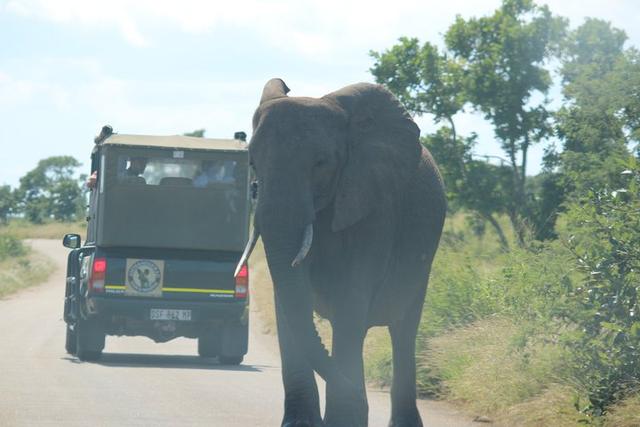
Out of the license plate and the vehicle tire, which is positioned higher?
the license plate

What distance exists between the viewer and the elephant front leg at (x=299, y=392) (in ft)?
28.5

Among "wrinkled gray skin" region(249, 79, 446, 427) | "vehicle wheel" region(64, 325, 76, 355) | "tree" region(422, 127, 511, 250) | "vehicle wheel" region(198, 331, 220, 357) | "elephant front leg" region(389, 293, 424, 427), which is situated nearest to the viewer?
"wrinkled gray skin" region(249, 79, 446, 427)

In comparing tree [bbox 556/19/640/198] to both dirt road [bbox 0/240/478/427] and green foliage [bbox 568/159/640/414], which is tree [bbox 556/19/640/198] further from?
green foliage [bbox 568/159/640/414]

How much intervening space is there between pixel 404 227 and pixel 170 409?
3.43m

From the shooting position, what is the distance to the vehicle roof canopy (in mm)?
17922

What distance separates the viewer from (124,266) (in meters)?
17.5

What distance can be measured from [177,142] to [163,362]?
3.04m

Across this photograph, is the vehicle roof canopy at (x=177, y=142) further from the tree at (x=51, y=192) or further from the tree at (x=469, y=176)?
the tree at (x=51, y=192)

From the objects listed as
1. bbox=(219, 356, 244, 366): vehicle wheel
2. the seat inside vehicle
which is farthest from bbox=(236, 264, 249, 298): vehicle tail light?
the seat inside vehicle

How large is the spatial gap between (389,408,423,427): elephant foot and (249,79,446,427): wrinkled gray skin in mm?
963

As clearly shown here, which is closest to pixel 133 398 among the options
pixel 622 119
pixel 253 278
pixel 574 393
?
pixel 574 393

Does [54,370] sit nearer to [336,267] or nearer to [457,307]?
[457,307]

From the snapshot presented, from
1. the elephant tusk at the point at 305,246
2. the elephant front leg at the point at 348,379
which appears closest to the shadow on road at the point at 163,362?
the elephant front leg at the point at 348,379

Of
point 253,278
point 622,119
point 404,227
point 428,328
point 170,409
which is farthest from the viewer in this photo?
point 253,278
